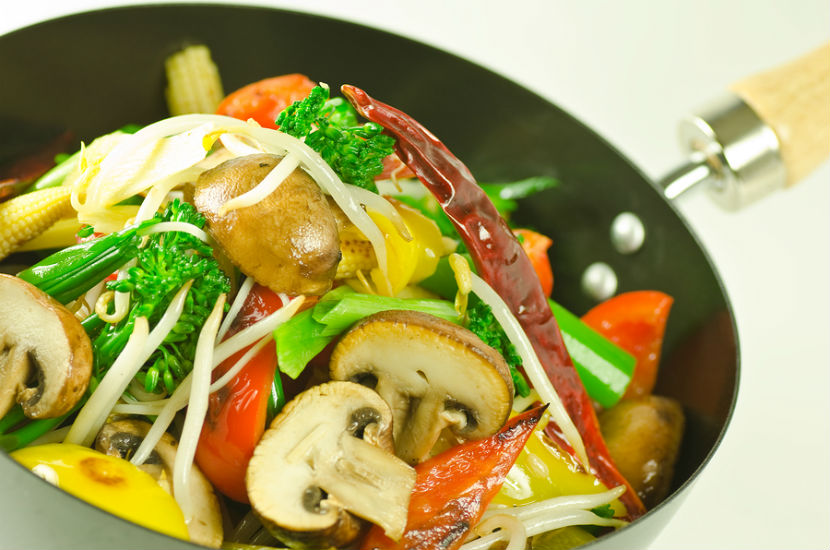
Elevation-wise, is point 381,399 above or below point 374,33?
below

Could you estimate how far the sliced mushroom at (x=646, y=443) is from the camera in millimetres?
2447

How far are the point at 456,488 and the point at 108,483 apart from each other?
76cm

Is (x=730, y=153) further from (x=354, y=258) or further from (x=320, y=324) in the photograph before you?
(x=320, y=324)

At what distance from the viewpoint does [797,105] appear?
3.13m

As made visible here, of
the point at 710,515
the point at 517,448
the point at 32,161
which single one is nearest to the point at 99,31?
the point at 32,161

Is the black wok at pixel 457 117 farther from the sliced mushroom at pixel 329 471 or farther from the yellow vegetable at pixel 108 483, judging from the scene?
the yellow vegetable at pixel 108 483

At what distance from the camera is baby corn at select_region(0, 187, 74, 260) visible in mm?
2205

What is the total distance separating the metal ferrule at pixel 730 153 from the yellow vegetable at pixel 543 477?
1275mm

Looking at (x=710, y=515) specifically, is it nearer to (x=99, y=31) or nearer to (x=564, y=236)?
(x=564, y=236)

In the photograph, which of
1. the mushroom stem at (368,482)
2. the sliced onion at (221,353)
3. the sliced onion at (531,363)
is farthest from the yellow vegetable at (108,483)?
the sliced onion at (531,363)

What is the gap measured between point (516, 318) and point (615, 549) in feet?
2.39

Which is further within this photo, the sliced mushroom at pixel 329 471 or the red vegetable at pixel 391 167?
the red vegetable at pixel 391 167

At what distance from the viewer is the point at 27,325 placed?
1760 millimetres

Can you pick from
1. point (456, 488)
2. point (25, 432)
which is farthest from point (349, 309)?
point (25, 432)
